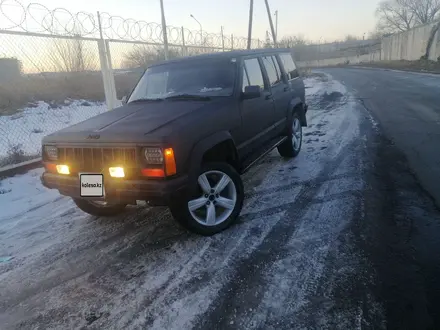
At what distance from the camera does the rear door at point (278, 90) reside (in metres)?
5.26

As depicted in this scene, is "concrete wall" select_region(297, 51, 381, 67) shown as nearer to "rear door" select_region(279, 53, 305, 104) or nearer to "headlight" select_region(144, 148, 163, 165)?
"rear door" select_region(279, 53, 305, 104)

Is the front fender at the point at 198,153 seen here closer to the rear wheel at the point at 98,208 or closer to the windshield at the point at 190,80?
the windshield at the point at 190,80

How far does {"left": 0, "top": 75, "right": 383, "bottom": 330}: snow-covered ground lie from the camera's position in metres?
2.46

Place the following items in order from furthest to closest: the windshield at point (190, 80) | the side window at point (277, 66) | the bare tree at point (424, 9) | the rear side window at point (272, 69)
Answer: the bare tree at point (424, 9) → the side window at point (277, 66) → the rear side window at point (272, 69) → the windshield at point (190, 80)

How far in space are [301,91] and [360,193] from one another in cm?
298

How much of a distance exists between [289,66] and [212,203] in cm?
371

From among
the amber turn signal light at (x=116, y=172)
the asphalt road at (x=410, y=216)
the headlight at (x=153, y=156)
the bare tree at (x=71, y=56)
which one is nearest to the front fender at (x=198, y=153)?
the headlight at (x=153, y=156)

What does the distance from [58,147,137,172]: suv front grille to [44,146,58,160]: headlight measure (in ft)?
0.45

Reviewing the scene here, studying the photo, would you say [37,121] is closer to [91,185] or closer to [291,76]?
[291,76]

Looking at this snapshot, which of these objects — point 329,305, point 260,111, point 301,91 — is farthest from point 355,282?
point 301,91

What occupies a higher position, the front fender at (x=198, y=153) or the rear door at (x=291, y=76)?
the rear door at (x=291, y=76)

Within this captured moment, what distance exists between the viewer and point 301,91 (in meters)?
6.66

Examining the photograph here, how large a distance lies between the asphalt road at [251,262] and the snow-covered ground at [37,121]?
3728 millimetres

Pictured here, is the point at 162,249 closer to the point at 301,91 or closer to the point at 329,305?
the point at 329,305
